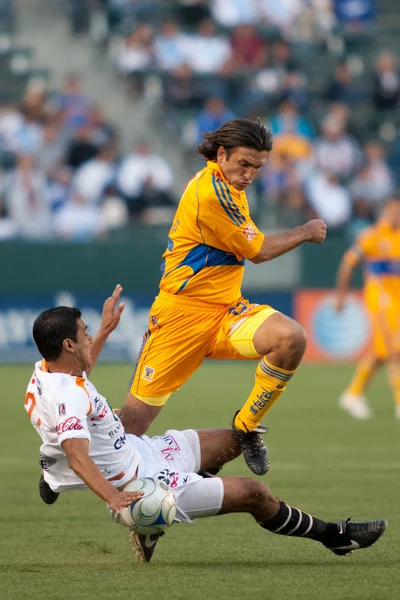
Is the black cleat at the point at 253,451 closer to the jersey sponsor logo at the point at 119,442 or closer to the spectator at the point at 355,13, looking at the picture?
the jersey sponsor logo at the point at 119,442

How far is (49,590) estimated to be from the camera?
5.39 meters

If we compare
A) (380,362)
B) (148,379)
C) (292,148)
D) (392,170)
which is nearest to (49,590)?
(148,379)

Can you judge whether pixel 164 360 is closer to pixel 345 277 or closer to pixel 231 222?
pixel 231 222

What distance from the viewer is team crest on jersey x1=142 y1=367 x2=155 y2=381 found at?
23.7 feet

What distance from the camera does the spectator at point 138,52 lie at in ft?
68.3

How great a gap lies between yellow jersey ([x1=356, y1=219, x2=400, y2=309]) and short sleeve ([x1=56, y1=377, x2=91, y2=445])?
7.91 meters

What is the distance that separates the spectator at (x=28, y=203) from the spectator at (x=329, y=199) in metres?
4.37

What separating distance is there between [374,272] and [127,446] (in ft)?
26.0

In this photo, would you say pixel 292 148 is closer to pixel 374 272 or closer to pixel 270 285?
pixel 270 285

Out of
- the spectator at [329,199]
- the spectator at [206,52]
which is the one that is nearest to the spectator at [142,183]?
the spectator at [329,199]

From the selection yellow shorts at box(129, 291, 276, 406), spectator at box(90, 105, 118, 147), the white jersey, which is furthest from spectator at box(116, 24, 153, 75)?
the white jersey

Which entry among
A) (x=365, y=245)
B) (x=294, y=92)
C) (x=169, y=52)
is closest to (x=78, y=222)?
(x=169, y=52)

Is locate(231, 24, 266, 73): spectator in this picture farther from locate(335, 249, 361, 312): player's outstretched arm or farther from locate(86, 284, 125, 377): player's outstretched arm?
locate(86, 284, 125, 377): player's outstretched arm

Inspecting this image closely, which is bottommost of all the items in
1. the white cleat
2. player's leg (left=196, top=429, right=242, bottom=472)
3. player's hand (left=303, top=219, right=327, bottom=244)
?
the white cleat
